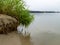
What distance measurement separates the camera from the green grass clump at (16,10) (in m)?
3.14

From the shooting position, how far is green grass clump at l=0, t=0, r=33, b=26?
3.14m

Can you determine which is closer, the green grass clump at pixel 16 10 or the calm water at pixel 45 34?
the green grass clump at pixel 16 10

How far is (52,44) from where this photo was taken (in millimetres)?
3541

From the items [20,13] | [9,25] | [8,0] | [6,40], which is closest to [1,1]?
[8,0]

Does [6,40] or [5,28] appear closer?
[6,40]

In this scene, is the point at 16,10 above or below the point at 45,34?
above

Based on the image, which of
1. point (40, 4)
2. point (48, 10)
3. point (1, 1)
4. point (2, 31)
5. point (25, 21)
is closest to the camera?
point (2, 31)

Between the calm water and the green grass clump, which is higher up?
the green grass clump

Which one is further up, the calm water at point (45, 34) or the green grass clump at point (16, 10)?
the green grass clump at point (16, 10)

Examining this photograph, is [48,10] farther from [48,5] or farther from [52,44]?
[52,44]

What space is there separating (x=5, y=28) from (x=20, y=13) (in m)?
0.91

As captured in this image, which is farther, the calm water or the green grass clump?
the calm water

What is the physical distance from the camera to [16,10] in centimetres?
328

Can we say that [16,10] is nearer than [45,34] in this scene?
Yes
